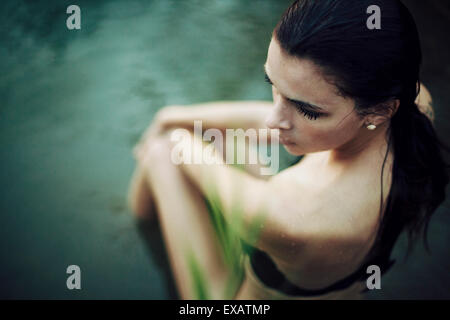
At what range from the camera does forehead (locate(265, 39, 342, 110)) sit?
55 cm

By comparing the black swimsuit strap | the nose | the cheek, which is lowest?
the black swimsuit strap

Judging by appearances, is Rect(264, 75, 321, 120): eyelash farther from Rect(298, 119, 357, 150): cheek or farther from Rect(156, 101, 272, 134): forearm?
Rect(156, 101, 272, 134): forearm

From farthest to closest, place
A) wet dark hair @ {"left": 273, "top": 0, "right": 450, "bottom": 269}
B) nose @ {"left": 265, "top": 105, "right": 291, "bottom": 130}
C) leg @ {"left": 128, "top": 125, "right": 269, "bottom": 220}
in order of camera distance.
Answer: leg @ {"left": 128, "top": 125, "right": 269, "bottom": 220} → nose @ {"left": 265, "top": 105, "right": 291, "bottom": 130} → wet dark hair @ {"left": 273, "top": 0, "right": 450, "bottom": 269}

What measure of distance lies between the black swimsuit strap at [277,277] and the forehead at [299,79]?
35cm

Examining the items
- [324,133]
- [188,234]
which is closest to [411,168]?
[324,133]

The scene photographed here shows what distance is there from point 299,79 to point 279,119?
0.10 metres

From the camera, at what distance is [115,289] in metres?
1.11

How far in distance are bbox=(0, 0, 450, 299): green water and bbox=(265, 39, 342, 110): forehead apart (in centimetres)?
75

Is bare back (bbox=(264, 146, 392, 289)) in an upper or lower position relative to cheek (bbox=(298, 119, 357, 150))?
lower

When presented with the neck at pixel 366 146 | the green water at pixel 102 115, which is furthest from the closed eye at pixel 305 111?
the green water at pixel 102 115

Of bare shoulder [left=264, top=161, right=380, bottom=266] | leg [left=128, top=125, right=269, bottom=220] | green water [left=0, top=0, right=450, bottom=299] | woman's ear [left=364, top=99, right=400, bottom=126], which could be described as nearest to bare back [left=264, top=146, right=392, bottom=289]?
bare shoulder [left=264, top=161, right=380, bottom=266]

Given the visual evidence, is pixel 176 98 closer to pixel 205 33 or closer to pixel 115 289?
pixel 205 33
